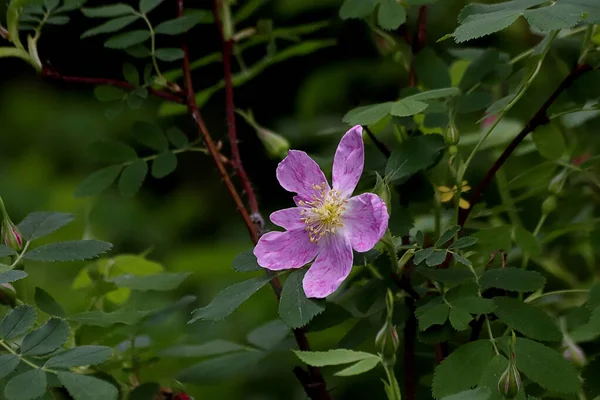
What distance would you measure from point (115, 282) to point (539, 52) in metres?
0.49

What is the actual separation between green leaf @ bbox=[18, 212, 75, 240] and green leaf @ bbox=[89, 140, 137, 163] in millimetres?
169

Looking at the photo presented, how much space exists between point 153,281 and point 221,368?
0.12m

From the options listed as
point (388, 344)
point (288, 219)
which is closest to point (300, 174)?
point (288, 219)

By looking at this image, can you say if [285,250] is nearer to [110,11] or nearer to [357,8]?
[357,8]

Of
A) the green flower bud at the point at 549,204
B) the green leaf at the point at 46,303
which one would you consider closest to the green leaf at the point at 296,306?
the green leaf at the point at 46,303

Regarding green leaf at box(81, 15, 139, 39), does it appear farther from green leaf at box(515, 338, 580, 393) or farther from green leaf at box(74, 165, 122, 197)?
green leaf at box(515, 338, 580, 393)

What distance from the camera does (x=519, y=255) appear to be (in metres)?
1.06

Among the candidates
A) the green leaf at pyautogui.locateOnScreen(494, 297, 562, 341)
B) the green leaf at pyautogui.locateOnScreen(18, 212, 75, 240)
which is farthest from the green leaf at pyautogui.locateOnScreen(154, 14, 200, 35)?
the green leaf at pyautogui.locateOnScreen(494, 297, 562, 341)

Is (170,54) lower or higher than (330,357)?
higher

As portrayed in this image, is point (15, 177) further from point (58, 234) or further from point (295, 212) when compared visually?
point (295, 212)

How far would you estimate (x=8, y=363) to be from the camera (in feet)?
2.29

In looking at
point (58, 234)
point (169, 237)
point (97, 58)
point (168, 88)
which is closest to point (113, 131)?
point (97, 58)

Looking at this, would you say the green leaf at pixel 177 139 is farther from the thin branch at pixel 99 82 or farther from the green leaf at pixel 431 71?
the green leaf at pixel 431 71

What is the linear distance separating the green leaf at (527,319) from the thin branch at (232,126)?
0.82 feet
